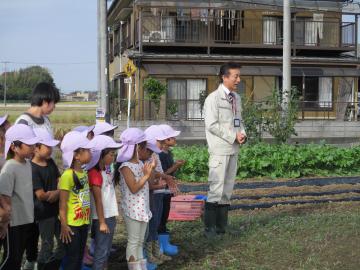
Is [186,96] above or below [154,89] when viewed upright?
below

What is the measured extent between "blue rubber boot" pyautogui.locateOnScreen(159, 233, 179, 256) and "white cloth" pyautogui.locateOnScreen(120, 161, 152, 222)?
100cm

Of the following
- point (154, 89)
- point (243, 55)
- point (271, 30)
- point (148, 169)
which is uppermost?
point (271, 30)

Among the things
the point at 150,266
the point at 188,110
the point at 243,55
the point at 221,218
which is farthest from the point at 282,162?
the point at 243,55

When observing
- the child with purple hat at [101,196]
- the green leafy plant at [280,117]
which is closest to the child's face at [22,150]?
the child with purple hat at [101,196]

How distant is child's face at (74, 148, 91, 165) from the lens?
447 centimetres

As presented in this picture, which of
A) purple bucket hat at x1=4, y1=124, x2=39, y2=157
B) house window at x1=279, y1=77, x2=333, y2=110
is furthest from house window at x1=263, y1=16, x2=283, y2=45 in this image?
purple bucket hat at x1=4, y1=124, x2=39, y2=157

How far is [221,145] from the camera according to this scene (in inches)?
259

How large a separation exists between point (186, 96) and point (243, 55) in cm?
337

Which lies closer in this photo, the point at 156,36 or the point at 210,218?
the point at 210,218

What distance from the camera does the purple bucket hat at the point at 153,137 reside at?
5.35 meters

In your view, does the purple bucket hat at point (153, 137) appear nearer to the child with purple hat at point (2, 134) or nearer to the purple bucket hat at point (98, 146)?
the purple bucket hat at point (98, 146)

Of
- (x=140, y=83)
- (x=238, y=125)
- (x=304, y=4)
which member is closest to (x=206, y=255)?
(x=238, y=125)

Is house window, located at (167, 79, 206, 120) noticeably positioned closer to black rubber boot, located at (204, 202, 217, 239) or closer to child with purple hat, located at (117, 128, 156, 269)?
black rubber boot, located at (204, 202, 217, 239)

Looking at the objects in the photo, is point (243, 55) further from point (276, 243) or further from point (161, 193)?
point (161, 193)
